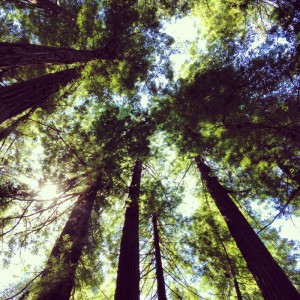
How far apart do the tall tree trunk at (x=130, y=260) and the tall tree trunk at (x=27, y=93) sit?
287 cm

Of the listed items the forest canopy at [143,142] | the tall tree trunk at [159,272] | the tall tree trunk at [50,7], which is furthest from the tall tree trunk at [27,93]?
the tall tree trunk at [159,272]

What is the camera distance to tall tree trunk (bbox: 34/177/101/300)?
355cm

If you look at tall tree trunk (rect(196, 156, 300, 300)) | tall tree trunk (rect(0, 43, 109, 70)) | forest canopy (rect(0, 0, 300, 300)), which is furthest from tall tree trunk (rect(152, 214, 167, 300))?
tall tree trunk (rect(0, 43, 109, 70))

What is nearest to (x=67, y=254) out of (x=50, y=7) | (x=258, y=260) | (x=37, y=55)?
(x=258, y=260)

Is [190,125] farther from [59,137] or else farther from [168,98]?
[59,137]

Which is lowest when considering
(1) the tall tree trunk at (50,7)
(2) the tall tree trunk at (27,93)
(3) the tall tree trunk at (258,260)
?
(3) the tall tree trunk at (258,260)

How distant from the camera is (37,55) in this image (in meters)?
4.64

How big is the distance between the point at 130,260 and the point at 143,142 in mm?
2462

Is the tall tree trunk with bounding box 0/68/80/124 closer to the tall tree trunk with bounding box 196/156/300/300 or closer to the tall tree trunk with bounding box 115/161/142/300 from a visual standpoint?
the tall tree trunk with bounding box 115/161/142/300

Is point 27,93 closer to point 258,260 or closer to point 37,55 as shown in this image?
point 37,55

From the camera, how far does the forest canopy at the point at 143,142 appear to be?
13.5 feet

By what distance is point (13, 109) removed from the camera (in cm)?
408

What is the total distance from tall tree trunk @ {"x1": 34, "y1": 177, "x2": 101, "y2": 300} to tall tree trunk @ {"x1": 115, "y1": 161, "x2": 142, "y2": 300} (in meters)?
0.87

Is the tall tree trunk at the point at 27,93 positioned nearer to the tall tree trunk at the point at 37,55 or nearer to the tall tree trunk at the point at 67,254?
the tall tree trunk at the point at 37,55
